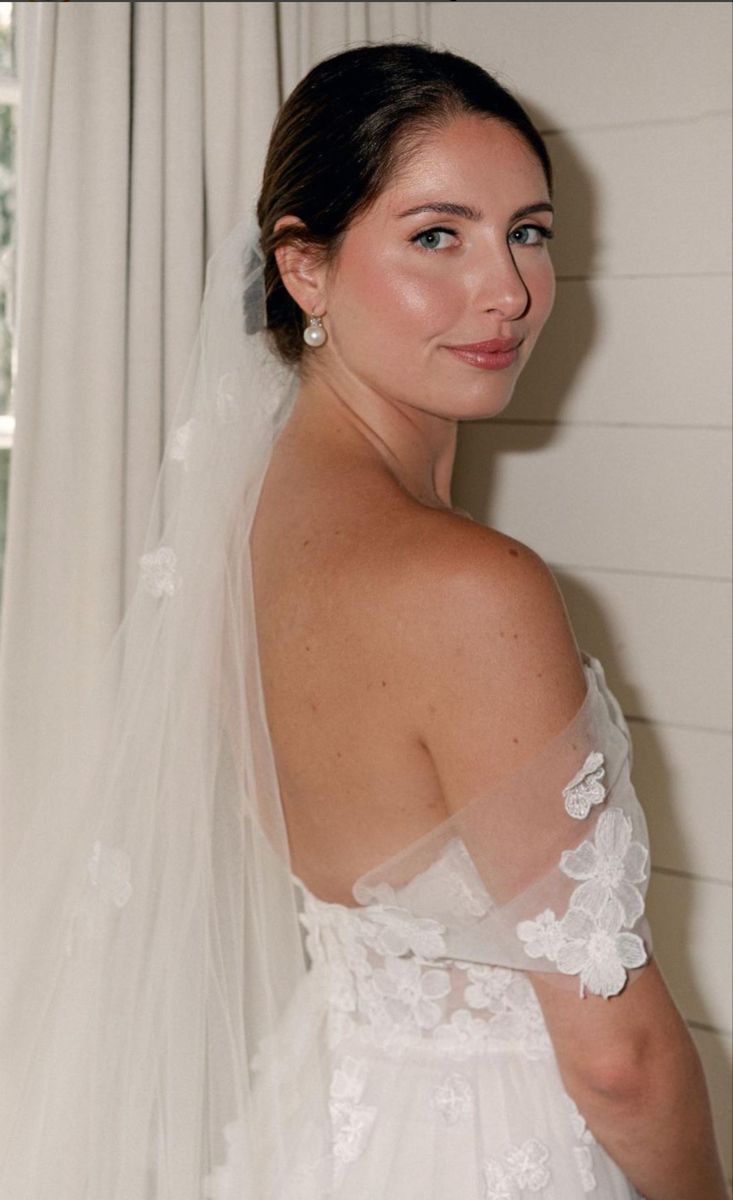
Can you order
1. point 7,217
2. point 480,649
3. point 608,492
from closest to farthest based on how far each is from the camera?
1. point 480,649
2. point 7,217
3. point 608,492

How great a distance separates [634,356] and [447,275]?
748 mm

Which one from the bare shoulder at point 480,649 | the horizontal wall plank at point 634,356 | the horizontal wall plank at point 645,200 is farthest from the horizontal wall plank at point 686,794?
the bare shoulder at point 480,649

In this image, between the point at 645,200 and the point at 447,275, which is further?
the point at 645,200

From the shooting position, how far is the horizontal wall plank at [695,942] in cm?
191

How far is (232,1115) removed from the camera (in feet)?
4.10

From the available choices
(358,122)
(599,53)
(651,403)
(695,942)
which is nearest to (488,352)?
(358,122)

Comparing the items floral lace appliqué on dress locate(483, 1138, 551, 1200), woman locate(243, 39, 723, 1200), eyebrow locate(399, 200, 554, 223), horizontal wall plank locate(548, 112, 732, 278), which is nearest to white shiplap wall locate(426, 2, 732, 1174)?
horizontal wall plank locate(548, 112, 732, 278)

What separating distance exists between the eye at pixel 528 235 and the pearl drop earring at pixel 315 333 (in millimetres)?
199

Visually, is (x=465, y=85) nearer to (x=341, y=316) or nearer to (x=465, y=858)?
(x=341, y=316)

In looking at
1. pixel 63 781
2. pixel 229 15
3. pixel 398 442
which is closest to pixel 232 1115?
pixel 63 781

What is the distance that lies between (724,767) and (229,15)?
1199mm

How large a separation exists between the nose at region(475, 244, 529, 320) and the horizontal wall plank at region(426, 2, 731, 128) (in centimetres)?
72

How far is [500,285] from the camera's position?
1.22m

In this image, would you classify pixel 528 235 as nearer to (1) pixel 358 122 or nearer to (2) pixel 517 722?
(1) pixel 358 122
